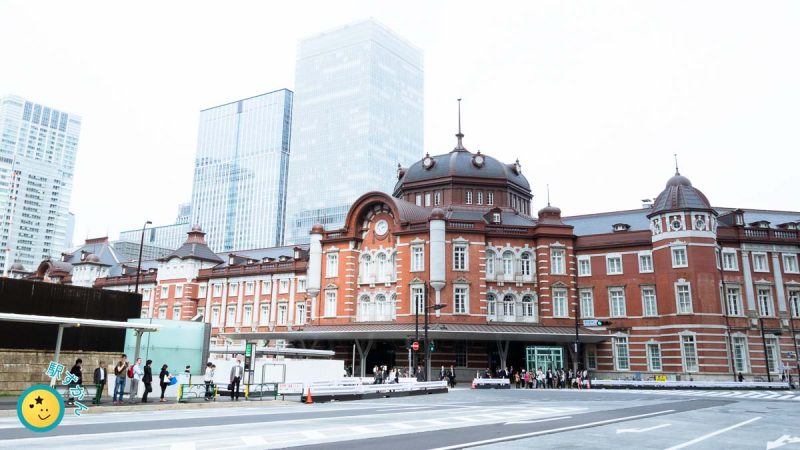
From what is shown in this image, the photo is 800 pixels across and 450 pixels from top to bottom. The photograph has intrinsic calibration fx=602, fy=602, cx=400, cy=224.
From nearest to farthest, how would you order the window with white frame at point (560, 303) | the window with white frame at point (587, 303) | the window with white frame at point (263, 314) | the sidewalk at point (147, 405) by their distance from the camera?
1. the sidewalk at point (147, 405)
2. the window with white frame at point (560, 303)
3. the window with white frame at point (587, 303)
4. the window with white frame at point (263, 314)

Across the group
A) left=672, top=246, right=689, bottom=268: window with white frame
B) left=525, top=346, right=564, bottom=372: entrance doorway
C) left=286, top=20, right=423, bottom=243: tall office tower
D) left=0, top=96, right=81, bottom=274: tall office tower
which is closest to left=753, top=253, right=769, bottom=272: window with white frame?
left=672, top=246, right=689, bottom=268: window with white frame

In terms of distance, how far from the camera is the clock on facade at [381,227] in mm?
50350

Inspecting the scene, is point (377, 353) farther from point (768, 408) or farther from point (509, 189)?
point (768, 408)

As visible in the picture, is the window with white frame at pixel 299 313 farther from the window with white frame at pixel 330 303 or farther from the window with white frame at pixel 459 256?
the window with white frame at pixel 459 256

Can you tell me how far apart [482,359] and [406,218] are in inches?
500

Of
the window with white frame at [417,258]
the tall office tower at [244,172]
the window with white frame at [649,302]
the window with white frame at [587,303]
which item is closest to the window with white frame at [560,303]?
the window with white frame at [587,303]

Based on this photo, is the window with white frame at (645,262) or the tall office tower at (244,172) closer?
the window with white frame at (645,262)

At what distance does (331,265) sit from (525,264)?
53.9 ft

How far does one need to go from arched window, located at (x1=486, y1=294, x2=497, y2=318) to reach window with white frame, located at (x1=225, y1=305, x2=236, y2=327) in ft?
96.4

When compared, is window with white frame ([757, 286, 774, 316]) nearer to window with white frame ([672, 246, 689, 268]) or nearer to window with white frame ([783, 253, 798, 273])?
window with white frame ([783, 253, 798, 273])

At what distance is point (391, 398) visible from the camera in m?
31.2

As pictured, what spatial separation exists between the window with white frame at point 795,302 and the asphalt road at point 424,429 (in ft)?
93.6

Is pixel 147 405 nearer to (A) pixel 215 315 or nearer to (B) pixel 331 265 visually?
(B) pixel 331 265

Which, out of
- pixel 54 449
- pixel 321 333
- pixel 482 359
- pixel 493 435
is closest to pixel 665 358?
pixel 482 359
